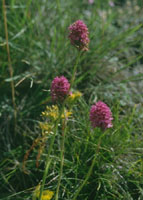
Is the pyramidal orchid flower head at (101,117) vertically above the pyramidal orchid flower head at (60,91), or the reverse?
the pyramidal orchid flower head at (60,91)

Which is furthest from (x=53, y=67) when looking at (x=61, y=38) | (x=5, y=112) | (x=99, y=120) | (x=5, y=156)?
(x=99, y=120)

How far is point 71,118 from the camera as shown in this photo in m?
1.99

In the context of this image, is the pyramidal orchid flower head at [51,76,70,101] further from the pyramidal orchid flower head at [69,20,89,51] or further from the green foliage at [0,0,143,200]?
the green foliage at [0,0,143,200]

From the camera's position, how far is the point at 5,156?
204cm

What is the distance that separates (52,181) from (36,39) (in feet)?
3.87

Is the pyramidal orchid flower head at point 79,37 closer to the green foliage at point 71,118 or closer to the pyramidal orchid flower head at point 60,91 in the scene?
the pyramidal orchid flower head at point 60,91

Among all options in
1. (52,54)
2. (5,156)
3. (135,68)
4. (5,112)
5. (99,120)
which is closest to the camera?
(99,120)

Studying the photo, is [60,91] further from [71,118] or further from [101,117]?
[71,118]

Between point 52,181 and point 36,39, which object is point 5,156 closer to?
point 52,181

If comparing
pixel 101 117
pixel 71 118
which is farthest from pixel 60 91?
pixel 71 118

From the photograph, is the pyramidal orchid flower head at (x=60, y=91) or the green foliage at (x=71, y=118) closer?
the pyramidal orchid flower head at (x=60, y=91)

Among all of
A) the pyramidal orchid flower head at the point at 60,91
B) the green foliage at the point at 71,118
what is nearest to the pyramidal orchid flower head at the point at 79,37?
the pyramidal orchid flower head at the point at 60,91

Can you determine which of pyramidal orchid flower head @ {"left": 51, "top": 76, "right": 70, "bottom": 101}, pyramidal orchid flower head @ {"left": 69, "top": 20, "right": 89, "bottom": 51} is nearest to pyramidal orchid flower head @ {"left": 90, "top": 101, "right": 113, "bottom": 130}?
pyramidal orchid flower head @ {"left": 51, "top": 76, "right": 70, "bottom": 101}

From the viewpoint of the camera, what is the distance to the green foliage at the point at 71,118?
69.4 inches
